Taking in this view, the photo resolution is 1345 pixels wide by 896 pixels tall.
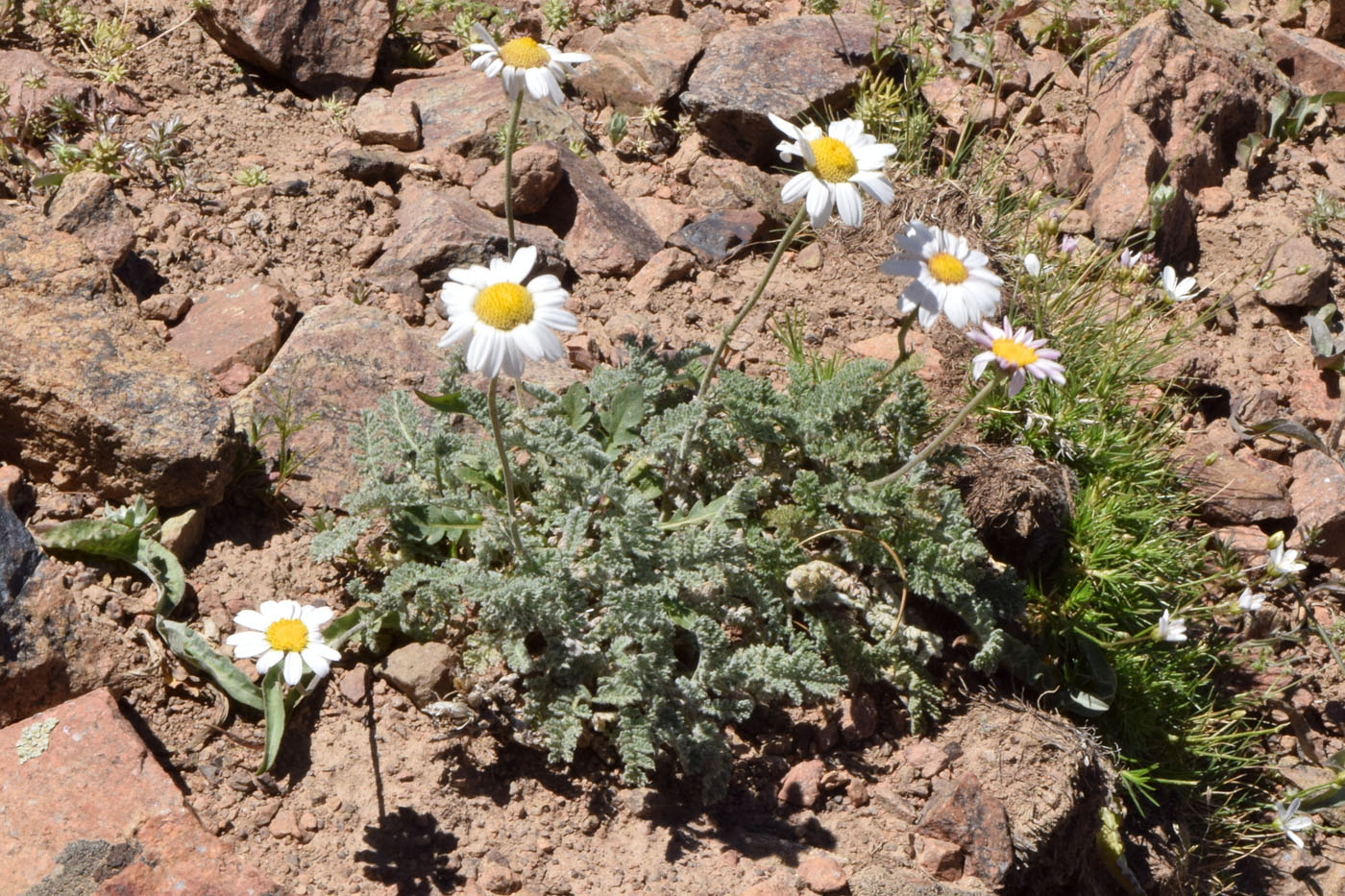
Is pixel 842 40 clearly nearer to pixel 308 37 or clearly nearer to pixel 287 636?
pixel 308 37

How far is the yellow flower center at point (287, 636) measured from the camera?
271 cm

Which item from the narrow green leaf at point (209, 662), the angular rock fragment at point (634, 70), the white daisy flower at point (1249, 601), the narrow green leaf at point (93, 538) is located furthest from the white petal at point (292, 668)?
the angular rock fragment at point (634, 70)

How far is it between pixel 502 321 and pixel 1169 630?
2.49 meters

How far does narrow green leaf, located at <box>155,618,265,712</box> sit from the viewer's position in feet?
9.45

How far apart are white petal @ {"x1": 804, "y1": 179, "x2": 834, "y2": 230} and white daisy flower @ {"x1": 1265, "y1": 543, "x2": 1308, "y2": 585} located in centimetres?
218

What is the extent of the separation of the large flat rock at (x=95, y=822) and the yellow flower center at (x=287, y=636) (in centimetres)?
38

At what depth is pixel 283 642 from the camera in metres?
A: 2.71

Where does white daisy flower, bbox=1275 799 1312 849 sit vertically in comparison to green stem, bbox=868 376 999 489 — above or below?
below

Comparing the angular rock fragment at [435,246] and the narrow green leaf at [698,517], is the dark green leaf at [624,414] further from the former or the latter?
the angular rock fragment at [435,246]

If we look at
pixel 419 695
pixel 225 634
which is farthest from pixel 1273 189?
pixel 225 634

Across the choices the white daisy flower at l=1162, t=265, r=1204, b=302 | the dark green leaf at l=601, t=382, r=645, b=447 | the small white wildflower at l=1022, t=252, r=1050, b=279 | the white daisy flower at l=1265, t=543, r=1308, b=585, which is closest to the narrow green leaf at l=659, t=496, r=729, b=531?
the dark green leaf at l=601, t=382, r=645, b=447

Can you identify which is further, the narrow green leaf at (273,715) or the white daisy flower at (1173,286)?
the white daisy flower at (1173,286)

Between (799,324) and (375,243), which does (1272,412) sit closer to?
(799,324)

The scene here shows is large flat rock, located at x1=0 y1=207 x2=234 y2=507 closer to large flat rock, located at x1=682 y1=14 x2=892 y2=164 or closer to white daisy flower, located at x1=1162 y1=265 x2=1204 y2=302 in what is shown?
large flat rock, located at x1=682 y1=14 x2=892 y2=164
